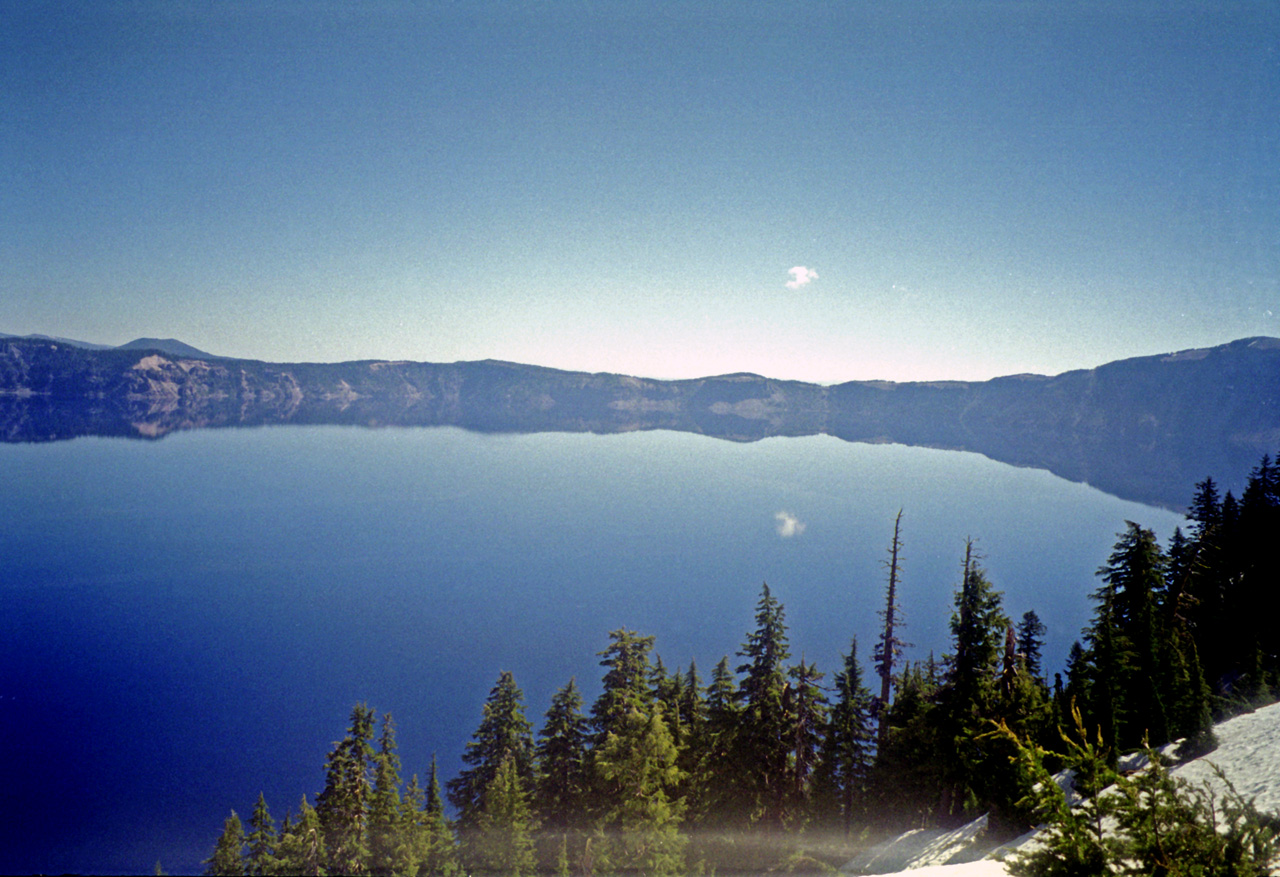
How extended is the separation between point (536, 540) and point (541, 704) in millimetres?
51876

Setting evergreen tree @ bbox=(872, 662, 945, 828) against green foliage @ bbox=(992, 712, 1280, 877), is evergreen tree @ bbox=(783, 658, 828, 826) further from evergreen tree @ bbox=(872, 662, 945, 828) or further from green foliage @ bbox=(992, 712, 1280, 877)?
green foliage @ bbox=(992, 712, 1280, 877)

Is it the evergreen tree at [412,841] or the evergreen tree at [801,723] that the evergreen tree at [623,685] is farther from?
the evergreen tree at [412,841]

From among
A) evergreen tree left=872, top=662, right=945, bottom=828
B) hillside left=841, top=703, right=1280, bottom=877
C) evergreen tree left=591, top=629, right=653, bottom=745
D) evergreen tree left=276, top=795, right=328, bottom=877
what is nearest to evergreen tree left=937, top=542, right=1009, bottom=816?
evergreen tree left=872, top=662, right=945, bottom=828

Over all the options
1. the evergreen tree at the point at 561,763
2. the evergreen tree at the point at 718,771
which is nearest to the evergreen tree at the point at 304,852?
the evergreen tree at the point at 561,763

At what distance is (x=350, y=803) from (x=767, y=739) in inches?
538

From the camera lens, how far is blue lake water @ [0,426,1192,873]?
36.9m

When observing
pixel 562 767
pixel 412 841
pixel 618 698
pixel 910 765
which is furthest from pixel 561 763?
pixel 910 765

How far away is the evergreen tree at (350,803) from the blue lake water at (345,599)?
19.7 metres

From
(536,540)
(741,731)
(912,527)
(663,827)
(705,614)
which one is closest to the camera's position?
(663,827)

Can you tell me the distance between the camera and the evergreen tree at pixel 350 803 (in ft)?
55.8

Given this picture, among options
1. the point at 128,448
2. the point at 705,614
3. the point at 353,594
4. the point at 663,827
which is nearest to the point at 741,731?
the point at 663,827

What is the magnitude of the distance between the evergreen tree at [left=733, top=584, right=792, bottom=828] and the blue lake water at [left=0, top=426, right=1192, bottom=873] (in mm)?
26906

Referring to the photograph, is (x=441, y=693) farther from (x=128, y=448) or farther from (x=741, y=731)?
(x=128, y=448)

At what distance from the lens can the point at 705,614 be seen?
65.6 metres
